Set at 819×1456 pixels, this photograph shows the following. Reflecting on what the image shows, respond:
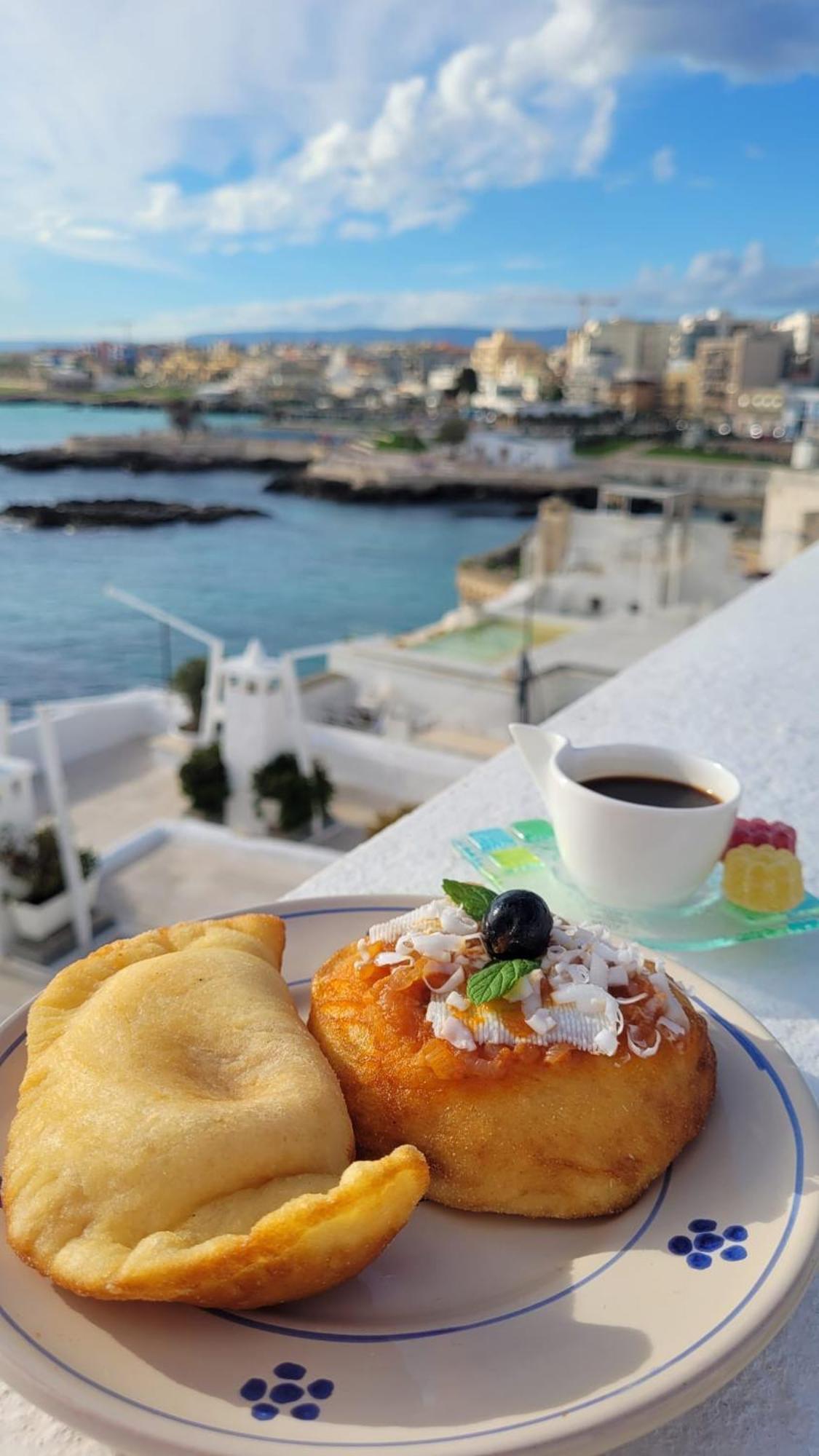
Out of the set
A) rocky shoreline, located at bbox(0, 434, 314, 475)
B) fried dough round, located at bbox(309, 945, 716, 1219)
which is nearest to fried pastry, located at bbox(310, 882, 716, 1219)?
fried dough round, located at bbox(309, 945, 716, 1219)

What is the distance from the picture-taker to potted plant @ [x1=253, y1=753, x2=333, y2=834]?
11.5m

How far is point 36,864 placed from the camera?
8.95 m

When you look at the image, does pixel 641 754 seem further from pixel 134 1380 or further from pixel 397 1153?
pixel 134 1380

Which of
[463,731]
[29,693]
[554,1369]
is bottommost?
[29,693]

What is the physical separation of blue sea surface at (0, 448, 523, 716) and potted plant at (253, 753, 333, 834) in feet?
52.3

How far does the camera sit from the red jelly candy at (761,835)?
Result: 4.09 feet

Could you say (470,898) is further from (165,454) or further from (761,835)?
(165,454)

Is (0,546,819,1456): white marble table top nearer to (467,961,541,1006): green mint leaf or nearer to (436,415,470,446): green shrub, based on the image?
(467,961,541,1006): green mint leaf

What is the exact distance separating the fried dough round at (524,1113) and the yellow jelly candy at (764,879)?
397 millimetres

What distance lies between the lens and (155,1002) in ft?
2.57

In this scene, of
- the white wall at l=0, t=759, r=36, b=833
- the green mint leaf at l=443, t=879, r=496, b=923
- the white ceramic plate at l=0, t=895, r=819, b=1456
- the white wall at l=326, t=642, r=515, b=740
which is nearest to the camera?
the white ceramic plate at l=0, t=895, r=819, b=1456

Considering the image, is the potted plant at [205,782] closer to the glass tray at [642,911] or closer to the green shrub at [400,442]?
the glass tray at [642,911]

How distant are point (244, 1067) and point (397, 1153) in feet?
0.55

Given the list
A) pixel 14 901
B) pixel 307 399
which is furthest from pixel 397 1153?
pixel 307 399
